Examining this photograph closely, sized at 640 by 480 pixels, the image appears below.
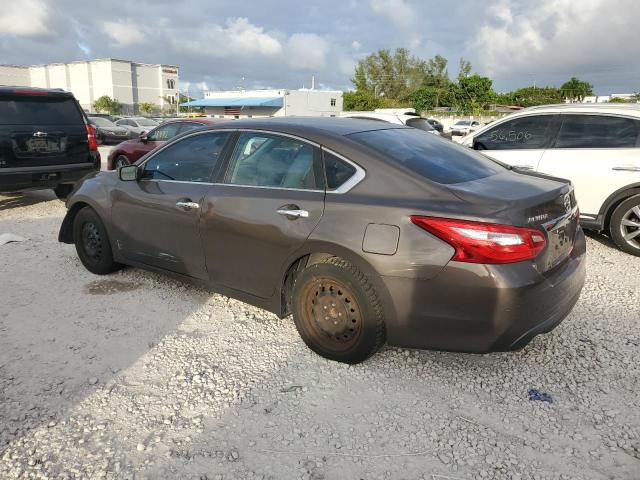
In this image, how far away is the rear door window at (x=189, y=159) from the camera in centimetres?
386

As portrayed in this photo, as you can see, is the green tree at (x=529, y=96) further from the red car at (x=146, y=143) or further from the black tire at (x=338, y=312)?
the black tire at (x=338, y=312)

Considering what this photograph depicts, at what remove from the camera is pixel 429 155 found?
132 inches

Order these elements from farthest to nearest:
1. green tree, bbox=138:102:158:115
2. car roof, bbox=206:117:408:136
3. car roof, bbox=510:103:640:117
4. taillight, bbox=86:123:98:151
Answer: green tree, bbox=138:102:158:115, taillight, bbox=86:123:98:151, car roof, bbox=510:103:640:117, car roof, bbox=206:117:408:136

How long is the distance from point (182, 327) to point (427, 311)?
199 cm

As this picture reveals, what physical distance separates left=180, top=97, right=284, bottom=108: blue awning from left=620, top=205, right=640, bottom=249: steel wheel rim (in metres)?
55.2

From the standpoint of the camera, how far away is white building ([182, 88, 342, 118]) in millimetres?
56031

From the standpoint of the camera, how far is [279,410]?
2803mm

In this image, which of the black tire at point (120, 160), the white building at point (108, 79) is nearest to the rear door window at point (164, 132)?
the black tire at point (120, 160)

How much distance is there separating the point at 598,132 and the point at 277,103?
55362mm

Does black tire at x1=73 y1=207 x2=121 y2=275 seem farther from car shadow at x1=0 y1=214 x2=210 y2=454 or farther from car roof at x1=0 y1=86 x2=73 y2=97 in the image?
car roof at x1=0 y1=86 x2=73 y2=97

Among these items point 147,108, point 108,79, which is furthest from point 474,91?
point 108,79

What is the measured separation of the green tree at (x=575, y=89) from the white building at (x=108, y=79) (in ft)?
216

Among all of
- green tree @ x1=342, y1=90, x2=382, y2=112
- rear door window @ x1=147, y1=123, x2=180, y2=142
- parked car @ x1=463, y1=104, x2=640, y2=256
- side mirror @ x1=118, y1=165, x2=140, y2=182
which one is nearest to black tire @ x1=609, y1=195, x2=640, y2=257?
parked car @ x1=463, y1=104, x2=640, y2=256

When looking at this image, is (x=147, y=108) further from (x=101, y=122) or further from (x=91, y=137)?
(x=91, y=137)
